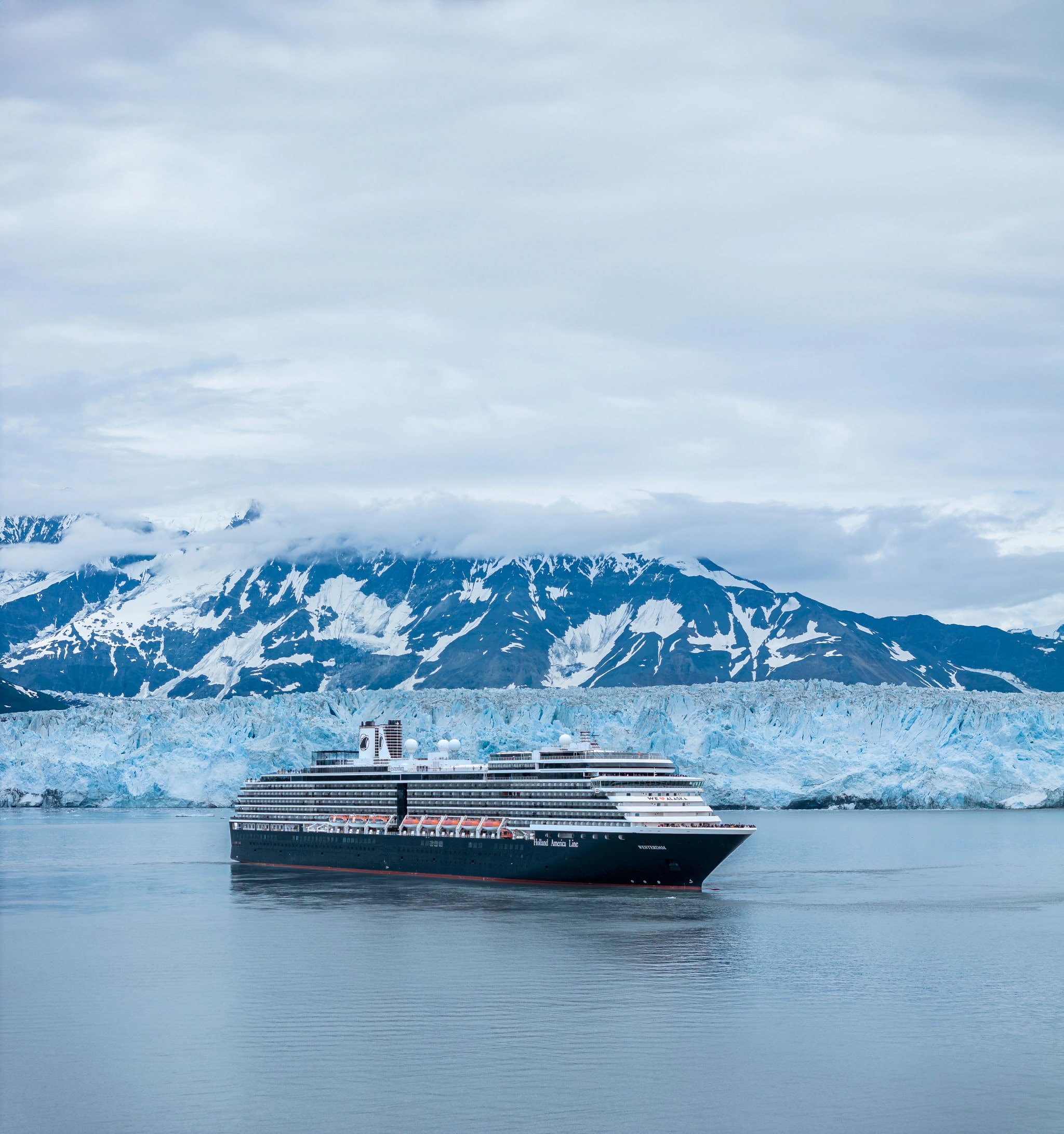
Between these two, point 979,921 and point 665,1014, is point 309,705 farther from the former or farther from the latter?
point 665,1014

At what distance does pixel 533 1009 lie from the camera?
35375mm

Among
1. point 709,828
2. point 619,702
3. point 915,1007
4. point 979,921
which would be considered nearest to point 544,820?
point 709,828

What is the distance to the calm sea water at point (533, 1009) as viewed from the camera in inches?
1071

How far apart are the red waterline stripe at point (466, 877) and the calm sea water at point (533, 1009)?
0.89m

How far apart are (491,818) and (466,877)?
3077 millimetres

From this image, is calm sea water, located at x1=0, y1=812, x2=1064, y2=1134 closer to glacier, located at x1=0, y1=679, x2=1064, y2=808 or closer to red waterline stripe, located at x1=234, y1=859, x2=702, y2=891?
red waterline stripe, located at x1=234, y1=859, x2=702, y2=891

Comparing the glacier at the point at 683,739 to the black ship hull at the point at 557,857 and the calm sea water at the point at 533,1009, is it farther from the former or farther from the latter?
the calm sea water at the point at 533,1009

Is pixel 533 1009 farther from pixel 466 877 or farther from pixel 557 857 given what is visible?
pixel 466 877

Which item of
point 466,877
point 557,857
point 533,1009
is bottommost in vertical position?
point 466,877

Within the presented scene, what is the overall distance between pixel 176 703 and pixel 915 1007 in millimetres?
142660

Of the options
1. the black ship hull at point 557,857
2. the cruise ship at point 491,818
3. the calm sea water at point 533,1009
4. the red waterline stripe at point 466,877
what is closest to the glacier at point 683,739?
the cruise ship at point 491,818

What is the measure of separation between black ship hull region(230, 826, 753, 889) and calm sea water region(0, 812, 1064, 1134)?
52.9 inches

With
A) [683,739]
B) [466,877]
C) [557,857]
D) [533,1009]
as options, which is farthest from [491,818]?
[683,739]

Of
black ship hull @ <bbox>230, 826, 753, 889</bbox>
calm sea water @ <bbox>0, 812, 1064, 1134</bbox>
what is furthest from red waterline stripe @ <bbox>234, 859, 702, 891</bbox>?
calm sea water @ <bbox>0, 812, 1064, 1134</bbox>
